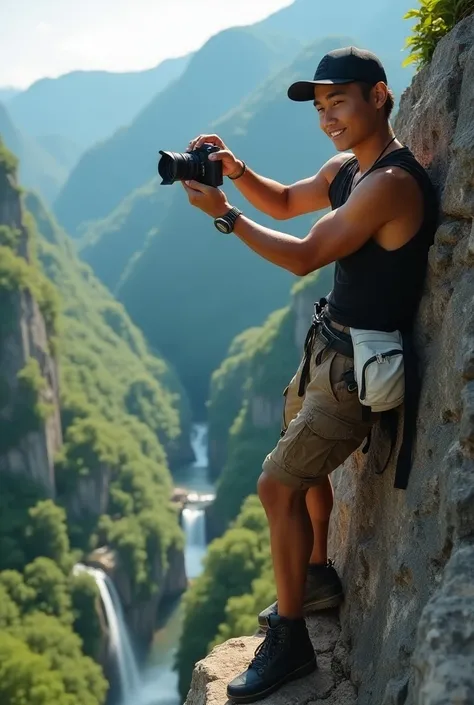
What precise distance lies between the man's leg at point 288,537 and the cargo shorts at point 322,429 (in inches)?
3.4

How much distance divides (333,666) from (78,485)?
4785cm

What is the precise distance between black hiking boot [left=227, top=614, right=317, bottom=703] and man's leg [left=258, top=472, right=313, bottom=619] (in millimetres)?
78

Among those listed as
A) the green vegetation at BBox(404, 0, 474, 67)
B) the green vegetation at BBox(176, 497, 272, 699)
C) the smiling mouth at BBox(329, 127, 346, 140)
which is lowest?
the green vegetation at BBox(176, 497, 272, 699)

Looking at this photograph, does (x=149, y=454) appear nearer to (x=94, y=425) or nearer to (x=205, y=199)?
(x=94, y=425)

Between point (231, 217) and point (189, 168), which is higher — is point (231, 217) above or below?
below

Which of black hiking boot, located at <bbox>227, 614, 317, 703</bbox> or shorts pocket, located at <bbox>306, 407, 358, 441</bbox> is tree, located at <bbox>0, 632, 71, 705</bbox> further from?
shorts pocket, located at <bbox>306, 407, 358, 441</bbox>

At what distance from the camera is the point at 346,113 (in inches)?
180

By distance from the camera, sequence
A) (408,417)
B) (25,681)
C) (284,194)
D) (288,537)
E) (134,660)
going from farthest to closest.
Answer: (134,660), (25,681), (284,194), (288,537), (408,417)

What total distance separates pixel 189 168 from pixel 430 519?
2311 millimetres

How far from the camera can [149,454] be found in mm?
72250

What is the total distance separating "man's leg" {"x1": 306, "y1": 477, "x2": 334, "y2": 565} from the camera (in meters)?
5.66

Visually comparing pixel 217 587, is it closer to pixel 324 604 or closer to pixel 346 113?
pixel 324 604

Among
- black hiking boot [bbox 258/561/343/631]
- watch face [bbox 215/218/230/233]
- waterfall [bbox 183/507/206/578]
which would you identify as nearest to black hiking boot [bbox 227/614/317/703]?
black hiking boot [bbox 258/561/343/631]

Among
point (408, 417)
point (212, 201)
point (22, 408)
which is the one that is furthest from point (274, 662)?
point (22, 408)
